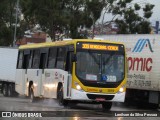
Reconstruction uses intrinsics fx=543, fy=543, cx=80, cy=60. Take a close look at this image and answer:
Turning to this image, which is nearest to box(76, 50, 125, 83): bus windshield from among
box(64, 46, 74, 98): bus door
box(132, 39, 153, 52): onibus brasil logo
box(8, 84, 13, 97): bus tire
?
box(64, 46, 74, 98): bus door

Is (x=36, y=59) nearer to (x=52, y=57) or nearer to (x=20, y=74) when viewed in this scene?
(x=52, y=57)

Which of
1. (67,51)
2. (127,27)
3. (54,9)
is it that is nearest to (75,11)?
(54,9)

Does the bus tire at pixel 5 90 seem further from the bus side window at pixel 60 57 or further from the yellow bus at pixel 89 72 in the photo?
the bus side window at pixel 60 57

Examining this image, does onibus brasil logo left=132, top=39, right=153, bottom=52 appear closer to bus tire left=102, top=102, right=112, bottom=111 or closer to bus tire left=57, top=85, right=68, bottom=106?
bus tire left=102, top=102, right=112, bottom=111

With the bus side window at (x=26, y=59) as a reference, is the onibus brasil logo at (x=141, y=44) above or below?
above

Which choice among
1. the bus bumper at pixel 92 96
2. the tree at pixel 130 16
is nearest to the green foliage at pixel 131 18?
the tree at pixel 130 16

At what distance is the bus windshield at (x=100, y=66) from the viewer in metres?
21.3

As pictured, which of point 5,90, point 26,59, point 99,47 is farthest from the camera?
point 5,90

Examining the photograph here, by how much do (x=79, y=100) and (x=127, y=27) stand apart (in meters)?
28.2

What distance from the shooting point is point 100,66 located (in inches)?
848

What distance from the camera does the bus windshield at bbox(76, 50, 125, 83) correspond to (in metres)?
21.3

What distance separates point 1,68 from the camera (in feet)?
128

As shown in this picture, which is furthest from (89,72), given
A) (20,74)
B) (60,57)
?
(20,74)

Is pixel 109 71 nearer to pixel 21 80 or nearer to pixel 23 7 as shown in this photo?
pixel 21 80
